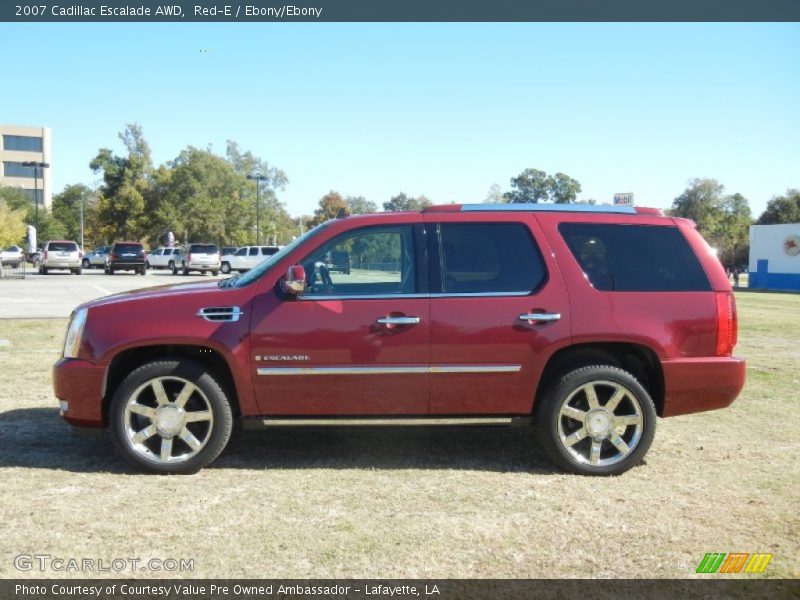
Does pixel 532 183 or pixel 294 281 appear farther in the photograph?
pixel 532 183

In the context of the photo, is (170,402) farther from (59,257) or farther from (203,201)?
(203,201)

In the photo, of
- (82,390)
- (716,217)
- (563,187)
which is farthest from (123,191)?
(82,390)

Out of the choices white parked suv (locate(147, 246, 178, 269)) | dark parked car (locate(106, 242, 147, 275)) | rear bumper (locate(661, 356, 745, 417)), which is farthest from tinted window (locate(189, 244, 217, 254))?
rear bumper (locate(661, 356, 745, 417))

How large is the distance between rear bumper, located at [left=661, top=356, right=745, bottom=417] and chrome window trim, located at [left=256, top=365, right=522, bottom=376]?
3.57 feet

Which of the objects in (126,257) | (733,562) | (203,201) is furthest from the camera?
(203,201)

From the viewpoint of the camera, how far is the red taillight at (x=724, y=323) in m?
4.84

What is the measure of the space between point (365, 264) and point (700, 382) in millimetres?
2450

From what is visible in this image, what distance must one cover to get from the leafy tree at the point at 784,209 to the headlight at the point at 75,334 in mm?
82751

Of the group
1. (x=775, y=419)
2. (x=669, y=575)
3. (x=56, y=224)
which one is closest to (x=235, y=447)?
(x=669, y=575)

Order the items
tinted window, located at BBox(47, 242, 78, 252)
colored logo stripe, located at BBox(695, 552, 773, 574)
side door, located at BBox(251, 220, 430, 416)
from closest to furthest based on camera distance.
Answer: colored logo stripe, located at BBox(695, 552, 773, 574) < side door, located at BBox(251, 220, 430, 416) < tinted window, located at BBox(47, 242, 78, 252)

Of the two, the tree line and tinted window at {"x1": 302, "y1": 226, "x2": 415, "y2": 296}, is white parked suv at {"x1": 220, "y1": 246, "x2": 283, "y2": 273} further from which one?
tinted window at {"x1": 302, "y1": 226, "x2": 415, "y2": 296}

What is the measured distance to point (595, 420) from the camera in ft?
15.7

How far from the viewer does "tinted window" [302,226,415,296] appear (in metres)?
4.83

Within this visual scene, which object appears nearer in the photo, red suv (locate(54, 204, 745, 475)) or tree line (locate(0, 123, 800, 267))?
red suv (locate(54, 204, 745, 475))
